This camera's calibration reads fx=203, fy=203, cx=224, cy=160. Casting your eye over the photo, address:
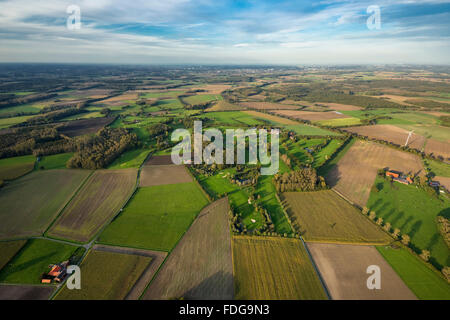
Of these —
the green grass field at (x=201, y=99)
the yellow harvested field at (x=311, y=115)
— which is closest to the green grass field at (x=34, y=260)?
the yellow harvested field at (x=311, y=115)

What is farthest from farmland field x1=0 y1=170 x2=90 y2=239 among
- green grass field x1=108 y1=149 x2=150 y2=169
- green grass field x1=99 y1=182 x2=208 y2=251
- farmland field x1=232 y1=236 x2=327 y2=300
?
farmland field x1=232 y1=236 x2=327 y2=300

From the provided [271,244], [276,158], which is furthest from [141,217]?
[276,158]

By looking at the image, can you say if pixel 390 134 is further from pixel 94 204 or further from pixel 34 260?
pixel 34 260

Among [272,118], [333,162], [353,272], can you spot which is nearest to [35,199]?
[353,272]

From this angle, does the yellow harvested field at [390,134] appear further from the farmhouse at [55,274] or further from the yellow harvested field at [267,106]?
the farmhouse at [55,274]
